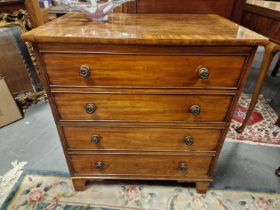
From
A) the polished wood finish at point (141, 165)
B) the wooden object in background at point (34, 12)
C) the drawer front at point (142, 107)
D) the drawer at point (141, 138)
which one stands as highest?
the wooden object in background at point (34, 12)

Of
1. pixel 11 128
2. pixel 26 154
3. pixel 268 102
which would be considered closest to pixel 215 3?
pixel 268 102

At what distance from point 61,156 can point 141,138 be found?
2.54ft

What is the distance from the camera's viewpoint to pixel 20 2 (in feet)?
6.23

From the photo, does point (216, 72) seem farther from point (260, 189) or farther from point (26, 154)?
point (26, 154)

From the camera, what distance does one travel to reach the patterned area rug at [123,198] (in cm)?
120

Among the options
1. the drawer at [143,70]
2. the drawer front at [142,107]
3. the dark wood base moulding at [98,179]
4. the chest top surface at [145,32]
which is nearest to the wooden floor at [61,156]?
the dark wood base moulding at [98,179]

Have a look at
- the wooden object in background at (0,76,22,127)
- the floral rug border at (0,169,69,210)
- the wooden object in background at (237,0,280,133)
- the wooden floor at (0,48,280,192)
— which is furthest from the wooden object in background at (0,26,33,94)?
the wooden object in background at (237,0,280,133)

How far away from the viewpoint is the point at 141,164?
116cm

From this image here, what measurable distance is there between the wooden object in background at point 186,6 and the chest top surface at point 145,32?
277mm

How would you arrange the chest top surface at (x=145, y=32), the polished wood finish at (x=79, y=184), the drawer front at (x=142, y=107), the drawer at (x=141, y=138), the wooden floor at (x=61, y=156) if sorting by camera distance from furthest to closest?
the wooden floor at (x=61, y=156) < the polished wood finish at (x=79, y=184) < the drawer at (x=141, y=138) < the drawer front at (x=142, y=107) < the chest top surface at (x=145, y=32)

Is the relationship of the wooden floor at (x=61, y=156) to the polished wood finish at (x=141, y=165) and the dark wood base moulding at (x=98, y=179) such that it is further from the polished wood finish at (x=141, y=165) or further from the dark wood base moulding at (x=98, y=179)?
the polished wood finish at (x=141, y=165)

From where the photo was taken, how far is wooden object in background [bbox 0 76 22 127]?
1.74 metres

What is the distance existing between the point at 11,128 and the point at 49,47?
4.35 ft

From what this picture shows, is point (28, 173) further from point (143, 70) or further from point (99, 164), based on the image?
point (143, 70)
